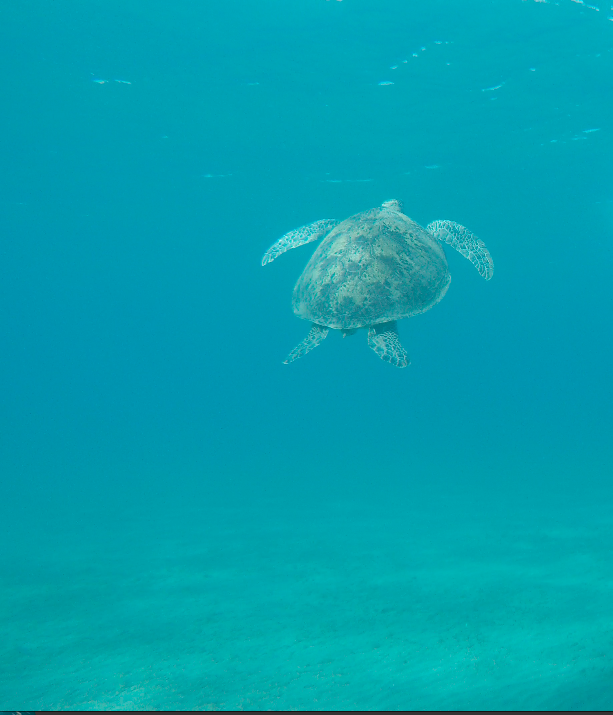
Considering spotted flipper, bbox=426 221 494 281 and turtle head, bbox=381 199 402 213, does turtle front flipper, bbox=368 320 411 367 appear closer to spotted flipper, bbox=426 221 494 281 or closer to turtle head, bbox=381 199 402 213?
spotted flipper, bbox=426 221 494 281

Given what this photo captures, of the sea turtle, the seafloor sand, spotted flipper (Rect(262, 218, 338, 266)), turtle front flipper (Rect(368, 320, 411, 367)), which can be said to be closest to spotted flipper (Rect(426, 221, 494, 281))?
the sea turtle

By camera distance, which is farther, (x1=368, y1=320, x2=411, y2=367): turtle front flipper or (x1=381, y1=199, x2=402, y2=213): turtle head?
(x1=381, y1=199, x2=402, y2=213): turtle head

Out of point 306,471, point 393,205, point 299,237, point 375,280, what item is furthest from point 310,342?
point 306,471

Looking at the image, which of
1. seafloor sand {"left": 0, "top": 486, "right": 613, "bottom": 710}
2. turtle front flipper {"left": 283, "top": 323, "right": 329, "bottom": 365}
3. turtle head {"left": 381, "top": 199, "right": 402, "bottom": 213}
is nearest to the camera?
seafloor sand {"left": 0, "top": 486, "right": 613, "bottom": 710}

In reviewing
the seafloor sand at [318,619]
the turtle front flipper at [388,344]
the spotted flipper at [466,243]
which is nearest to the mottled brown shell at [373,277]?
the turtle front flipper at [388,344]

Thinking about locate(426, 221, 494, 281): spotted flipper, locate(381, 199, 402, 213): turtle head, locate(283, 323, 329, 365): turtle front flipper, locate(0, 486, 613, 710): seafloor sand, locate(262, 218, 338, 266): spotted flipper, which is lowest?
locate(0, 486, 613, 710): seafloor sand

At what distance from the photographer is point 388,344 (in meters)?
7.75

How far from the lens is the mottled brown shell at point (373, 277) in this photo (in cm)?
735

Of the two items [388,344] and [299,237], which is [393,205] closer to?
[299,237]

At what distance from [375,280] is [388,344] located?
115 cm

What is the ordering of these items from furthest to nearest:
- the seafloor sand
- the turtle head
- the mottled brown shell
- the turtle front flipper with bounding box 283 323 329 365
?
the turtle head < the turtle front flipper with bounding box 283 323 329 365 < the mottled brown shell < the seafloor sand

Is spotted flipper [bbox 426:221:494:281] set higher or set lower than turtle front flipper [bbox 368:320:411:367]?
higher

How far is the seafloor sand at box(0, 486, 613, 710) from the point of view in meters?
5.17

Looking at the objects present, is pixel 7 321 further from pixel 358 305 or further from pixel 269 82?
pixel 358 305
